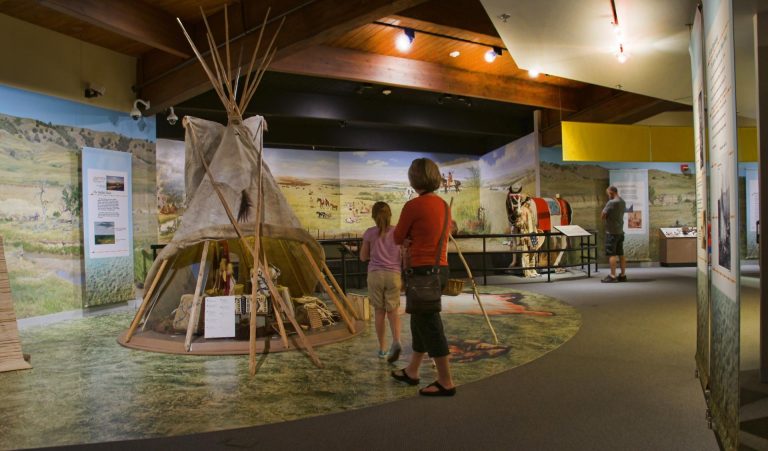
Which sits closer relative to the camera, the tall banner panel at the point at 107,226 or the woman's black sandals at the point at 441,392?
the woman's black sandals at the point at 441,392

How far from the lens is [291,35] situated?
230 inches

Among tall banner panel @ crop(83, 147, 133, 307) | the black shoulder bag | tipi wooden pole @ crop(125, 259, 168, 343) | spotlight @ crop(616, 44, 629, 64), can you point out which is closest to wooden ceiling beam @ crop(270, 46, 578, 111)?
tall banner panel @ crop(83, 147, 133, 307)

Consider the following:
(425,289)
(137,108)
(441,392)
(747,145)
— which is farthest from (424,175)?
(747,145)

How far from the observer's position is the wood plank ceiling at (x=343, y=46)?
569 centimetres

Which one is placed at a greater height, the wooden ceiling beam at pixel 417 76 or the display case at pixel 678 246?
the wooden ceiling beam at pixel 417 76

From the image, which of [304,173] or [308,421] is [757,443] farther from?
[304,173]

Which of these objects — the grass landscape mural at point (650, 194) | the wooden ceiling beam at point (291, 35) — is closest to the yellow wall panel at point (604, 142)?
the grass landscape mural at point (650, 194)

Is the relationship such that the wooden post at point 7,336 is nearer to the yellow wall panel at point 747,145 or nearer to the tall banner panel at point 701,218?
the tall banner panel at point 701,218

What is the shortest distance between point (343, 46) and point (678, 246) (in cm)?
847

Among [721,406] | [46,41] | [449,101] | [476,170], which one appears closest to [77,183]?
[46,41]

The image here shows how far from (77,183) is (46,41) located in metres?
1.68

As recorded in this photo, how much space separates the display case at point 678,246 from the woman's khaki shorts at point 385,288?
31.7ft

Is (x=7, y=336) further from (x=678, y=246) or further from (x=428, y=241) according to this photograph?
(x=678, y=246)

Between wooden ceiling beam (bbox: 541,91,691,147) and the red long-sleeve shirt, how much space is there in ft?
25.4
